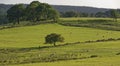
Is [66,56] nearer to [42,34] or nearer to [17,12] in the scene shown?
[42,34]

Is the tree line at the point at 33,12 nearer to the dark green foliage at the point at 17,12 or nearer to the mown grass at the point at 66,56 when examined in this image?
the dark green foliage at the point at 17,12

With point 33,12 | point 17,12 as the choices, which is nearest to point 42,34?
point 33,12

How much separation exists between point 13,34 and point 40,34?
9.25 m

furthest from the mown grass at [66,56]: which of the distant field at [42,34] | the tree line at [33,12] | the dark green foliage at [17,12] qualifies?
the dark green foliage at [17,12]

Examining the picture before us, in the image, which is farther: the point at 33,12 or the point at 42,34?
the point at 33,12

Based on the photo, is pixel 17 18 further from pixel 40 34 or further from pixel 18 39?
pixel 18 39

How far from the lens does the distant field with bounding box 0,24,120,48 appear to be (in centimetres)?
11394

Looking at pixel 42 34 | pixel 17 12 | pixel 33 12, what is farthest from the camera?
pixel 17 12

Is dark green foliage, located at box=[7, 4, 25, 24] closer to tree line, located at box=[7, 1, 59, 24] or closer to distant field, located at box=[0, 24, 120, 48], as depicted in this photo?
tree line, located at box=[7, 1, 59, 24]

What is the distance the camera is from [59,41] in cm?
10019

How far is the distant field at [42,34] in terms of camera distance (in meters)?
114

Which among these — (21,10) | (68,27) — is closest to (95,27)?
(68,27)

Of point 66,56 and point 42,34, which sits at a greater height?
point 66,56

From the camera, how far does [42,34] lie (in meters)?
133
